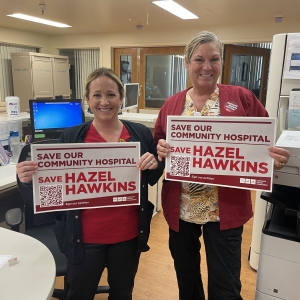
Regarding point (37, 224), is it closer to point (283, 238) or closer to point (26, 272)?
point (26, 272)

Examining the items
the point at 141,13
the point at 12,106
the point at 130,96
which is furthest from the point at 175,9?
the point at 12,106

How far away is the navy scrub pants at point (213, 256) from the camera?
1.30 m

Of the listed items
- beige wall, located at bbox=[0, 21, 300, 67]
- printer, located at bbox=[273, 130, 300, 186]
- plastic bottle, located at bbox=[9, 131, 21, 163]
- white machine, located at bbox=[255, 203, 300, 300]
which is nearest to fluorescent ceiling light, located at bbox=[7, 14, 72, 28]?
beige wall, located at bbox=[0, 21, 300, 67]

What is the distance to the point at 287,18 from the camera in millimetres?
4824

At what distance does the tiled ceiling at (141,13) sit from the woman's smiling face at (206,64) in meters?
3.03

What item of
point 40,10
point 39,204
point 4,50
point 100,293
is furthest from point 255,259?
point 4,50

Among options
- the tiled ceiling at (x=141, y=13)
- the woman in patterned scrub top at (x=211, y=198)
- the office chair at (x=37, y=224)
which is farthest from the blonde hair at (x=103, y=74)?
the tiled ceiling at (x=141, y=13)

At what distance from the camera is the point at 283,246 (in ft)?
4.50

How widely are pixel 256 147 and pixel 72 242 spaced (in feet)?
2.79

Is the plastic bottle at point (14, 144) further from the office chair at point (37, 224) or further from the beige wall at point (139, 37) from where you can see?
the beige wall at point (139, 37)

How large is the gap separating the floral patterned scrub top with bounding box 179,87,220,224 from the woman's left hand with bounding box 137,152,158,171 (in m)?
0.21

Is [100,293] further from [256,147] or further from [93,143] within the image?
[256,147]

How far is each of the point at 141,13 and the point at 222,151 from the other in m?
4.10

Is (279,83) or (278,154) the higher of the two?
(279,83)
